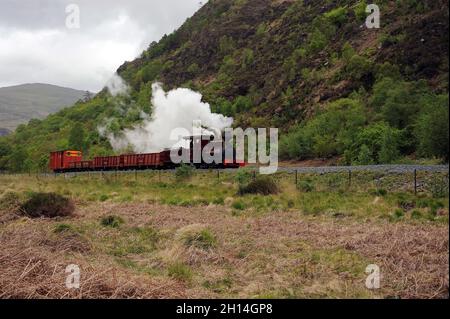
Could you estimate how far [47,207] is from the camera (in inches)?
646

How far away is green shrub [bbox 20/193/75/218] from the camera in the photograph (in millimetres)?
16125

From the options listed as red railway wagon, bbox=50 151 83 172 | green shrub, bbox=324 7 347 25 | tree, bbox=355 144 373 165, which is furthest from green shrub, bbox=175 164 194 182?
green shrub, bbox=324 7 347 25

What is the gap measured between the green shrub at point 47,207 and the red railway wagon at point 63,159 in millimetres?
41114

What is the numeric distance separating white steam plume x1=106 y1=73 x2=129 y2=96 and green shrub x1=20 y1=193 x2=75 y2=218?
9541 centimetres

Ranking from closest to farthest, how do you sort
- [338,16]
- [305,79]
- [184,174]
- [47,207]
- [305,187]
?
[47,207], [305,187], [184,174], [305,79], [338,16]

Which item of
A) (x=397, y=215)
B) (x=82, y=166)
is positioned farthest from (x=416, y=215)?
(x=82, y=166)

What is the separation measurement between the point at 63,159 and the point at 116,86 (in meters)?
68.1

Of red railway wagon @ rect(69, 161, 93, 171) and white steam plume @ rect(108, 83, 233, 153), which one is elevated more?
white steam plume @ rect(108, 83, 233, 153)

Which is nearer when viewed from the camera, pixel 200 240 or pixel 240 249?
pixel 240 249

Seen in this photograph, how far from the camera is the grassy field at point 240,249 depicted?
6.65 meters

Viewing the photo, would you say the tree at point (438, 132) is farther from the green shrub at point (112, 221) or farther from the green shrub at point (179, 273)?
the green shrub at point (112, 221)

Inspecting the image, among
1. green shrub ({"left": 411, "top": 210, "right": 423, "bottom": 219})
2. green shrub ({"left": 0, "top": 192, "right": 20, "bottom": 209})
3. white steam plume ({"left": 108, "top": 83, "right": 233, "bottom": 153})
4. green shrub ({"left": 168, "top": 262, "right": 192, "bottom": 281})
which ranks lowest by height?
green shrub ({"left": 0, "top": 192, "right": 20, "bottom": 209})

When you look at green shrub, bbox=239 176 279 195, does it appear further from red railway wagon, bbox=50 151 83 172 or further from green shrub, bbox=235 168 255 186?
red railway wagon, bbox=50 151 83 172

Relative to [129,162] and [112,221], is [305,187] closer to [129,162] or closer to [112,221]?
[112,221]
